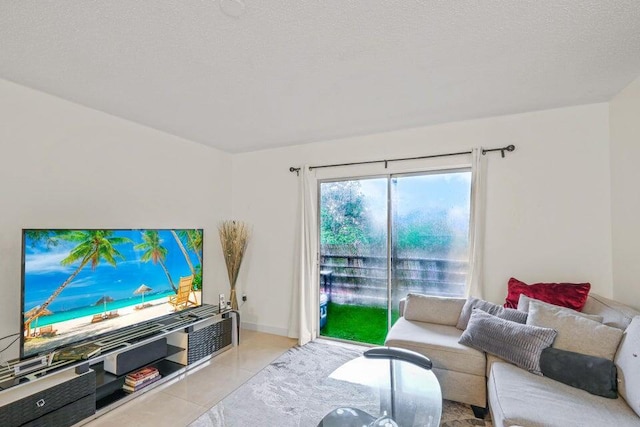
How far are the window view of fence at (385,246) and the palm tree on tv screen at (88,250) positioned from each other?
7.31 ft

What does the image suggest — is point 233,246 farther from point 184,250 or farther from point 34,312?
point 34,312

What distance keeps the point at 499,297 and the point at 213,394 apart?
2795 millimetres

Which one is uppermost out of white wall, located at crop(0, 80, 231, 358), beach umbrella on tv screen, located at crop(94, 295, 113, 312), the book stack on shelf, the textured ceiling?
the textured ceiling

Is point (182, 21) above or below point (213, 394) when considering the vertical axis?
above

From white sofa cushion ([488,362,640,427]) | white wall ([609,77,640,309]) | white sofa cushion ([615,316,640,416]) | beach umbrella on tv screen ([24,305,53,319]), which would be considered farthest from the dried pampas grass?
white wall ([609,77,640,309])

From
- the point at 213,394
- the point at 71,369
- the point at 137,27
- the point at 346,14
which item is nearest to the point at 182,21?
the point at 137,27

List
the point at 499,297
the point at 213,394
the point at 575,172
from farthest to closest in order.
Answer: the point at 499,297 < the point at 575,172 < the point at 213,394

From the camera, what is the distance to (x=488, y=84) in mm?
2240

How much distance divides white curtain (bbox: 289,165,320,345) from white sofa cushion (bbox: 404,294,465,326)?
1248 millimetres

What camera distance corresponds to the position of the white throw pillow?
1.74m

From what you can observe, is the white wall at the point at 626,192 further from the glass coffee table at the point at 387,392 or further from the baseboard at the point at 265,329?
the baseboard at the point at 265,329

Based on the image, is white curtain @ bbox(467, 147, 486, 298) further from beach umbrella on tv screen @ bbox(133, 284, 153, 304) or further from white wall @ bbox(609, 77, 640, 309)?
beach umbrella on tv screen @ bbox(133, 284, 153, 304)

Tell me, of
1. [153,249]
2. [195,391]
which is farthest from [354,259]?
[153,249]

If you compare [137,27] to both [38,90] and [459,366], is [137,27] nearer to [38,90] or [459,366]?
[38,90]
